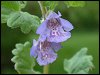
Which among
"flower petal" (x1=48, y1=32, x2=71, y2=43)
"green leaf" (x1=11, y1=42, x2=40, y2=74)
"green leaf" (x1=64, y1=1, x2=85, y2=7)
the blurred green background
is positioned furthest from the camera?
the blurred green background

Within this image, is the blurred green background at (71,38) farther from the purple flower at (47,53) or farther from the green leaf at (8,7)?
the purple flower at (47,53)

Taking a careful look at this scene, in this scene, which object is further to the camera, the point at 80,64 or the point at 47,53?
the point at 80,64

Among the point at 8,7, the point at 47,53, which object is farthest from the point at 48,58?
the point at 8,7

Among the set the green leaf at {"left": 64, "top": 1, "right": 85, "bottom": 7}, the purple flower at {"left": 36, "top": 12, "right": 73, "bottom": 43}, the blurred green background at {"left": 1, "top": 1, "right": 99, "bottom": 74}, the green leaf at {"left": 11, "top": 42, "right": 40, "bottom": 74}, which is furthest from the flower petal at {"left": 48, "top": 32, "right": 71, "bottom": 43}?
the blurred green background at {"left": 1, "top": 1, "right": 99, "bottom": 74}

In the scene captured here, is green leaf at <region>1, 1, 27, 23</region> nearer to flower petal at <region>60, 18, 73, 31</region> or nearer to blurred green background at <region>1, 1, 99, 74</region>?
flower petal at <region>60, 18, 73, 31</region>

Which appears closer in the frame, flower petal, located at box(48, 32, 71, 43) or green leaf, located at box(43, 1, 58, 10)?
flower petal, located at box(48, 32, 71, 43)

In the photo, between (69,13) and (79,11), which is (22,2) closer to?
(69,13)

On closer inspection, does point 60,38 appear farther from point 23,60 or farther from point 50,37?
point 23,60

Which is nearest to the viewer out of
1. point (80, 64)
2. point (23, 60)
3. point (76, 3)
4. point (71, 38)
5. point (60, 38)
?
point (60, 38)
